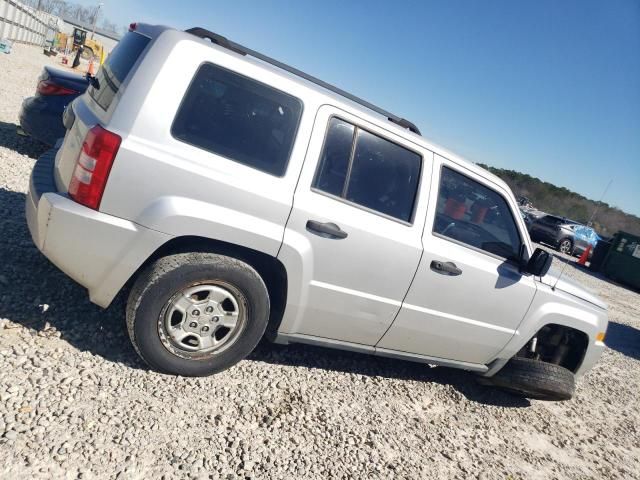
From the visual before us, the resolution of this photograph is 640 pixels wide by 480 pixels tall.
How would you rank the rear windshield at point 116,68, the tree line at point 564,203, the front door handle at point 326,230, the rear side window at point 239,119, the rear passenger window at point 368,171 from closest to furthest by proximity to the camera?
the rear side window at point 239,119, the rear windshield at point 116,68, the front door handle at point 326,230, the rear passenger window at point 368,171, the tree line at point 564,203

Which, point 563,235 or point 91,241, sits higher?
point 563,235

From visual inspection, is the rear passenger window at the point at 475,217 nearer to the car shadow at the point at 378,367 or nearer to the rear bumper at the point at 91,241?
the car shadow at the point at 378,367

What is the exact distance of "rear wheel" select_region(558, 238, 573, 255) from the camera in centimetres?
2072

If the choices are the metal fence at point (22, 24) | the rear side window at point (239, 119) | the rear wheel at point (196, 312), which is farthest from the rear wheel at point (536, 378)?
the metal fence at point (22, 24)

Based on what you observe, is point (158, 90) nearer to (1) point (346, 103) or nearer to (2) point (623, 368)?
(1) point (346, 103)

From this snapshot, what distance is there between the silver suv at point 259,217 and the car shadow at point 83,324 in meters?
0.48

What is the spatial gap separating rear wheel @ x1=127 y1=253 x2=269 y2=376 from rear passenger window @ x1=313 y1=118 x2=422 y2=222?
2.76ft

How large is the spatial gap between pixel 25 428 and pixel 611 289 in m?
17.8

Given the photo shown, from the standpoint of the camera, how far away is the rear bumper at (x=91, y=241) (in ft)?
8.43

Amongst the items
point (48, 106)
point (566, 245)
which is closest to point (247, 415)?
point (48, 106)

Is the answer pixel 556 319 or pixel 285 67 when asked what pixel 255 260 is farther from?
pixel 556 319

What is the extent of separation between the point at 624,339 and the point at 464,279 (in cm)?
747

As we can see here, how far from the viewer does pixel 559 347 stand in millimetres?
4488

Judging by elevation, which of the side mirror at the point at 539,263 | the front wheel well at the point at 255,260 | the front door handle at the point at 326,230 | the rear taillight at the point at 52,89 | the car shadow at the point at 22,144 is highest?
the side mirror at the point at 539,263
